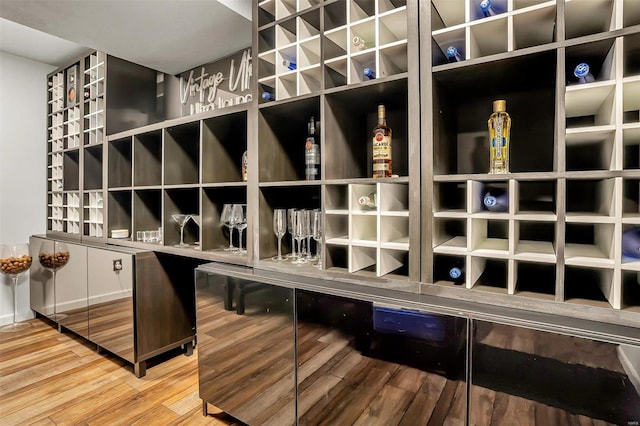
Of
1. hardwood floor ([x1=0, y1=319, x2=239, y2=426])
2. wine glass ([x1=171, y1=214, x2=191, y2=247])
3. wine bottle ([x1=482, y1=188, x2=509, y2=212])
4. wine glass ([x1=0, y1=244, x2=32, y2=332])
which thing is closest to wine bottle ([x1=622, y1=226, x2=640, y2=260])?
wine bottle ([x1=482, y1=188, x2=509, y2=212])

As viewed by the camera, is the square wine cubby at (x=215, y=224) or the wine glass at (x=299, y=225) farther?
the square wine cubby at (x=215, y=224)

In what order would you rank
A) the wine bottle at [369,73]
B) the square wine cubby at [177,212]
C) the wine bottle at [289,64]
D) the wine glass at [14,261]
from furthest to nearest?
the wine glass at [14,261], the square wine cubby at [177,212], the wine bottle at [289,64], the wine bottle at [369,73]

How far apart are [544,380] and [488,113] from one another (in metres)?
0.99

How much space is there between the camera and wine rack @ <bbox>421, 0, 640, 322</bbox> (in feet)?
2.98

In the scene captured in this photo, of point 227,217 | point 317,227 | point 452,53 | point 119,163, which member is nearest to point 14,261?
point 119,163

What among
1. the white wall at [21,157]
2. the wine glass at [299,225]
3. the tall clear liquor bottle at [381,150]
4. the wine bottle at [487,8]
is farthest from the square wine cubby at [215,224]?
the white wall at [21,157]

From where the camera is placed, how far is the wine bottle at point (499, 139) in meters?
1.12

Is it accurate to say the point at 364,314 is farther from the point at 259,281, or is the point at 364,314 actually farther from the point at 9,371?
the point at 9,371

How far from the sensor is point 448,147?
1.34m

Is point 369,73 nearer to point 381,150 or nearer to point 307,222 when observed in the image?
point 381,150

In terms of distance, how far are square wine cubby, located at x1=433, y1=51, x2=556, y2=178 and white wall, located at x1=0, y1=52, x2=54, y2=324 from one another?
3.99 m

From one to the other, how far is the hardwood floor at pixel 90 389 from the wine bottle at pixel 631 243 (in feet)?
6.20

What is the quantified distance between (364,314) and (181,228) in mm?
1505

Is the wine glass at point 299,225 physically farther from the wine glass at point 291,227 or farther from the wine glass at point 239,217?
the wine glass at point 239,217
